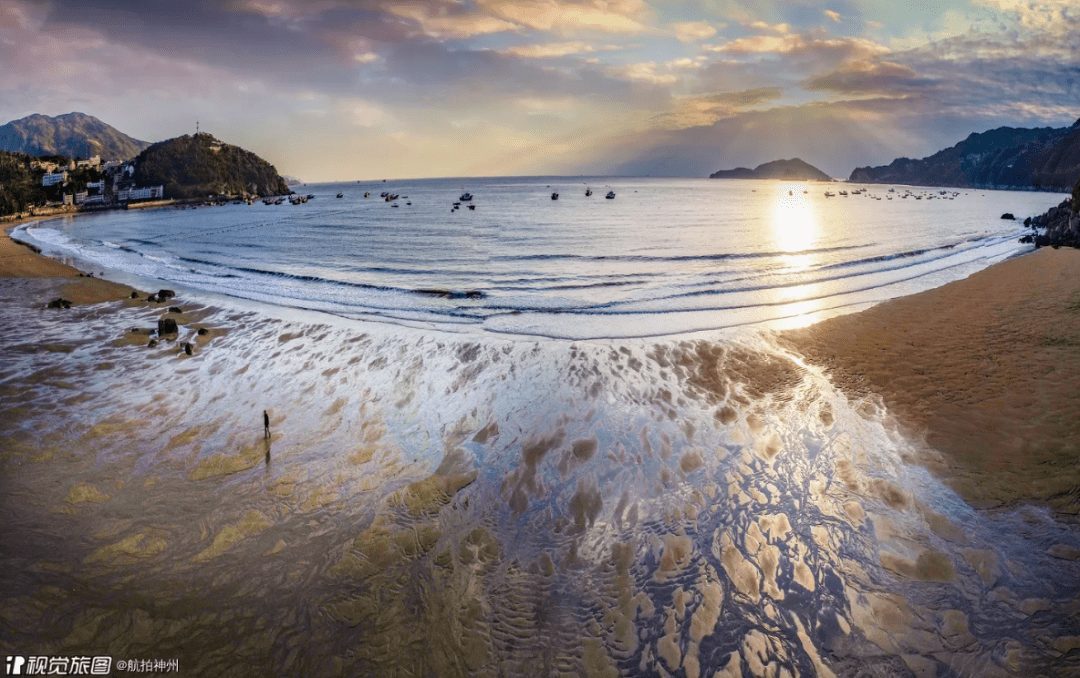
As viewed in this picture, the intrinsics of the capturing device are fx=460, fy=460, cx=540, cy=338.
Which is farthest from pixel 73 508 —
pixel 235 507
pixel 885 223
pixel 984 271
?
pixel 885 223

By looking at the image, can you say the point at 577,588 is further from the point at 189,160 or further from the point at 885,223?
the point at 189,160

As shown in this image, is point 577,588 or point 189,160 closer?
point 577,588

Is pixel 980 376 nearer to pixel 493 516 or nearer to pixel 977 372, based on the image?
pixel 977 372

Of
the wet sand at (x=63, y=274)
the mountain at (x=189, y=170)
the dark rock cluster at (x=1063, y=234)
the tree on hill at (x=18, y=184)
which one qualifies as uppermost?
the mountain at (x=189, y=170)

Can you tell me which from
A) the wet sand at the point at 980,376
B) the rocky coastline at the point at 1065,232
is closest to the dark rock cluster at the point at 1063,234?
the rocky coastline at the point at 1065,232

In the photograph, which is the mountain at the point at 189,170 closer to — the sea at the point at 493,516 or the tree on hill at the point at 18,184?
the tree on hill at the point at 18,184

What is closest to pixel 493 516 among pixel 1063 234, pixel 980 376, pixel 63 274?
pixel 980 376

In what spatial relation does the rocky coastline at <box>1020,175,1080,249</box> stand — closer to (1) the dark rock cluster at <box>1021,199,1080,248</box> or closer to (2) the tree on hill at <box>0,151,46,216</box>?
(1) the dark rock cluster at <box>1021,199,1080,248</box>
